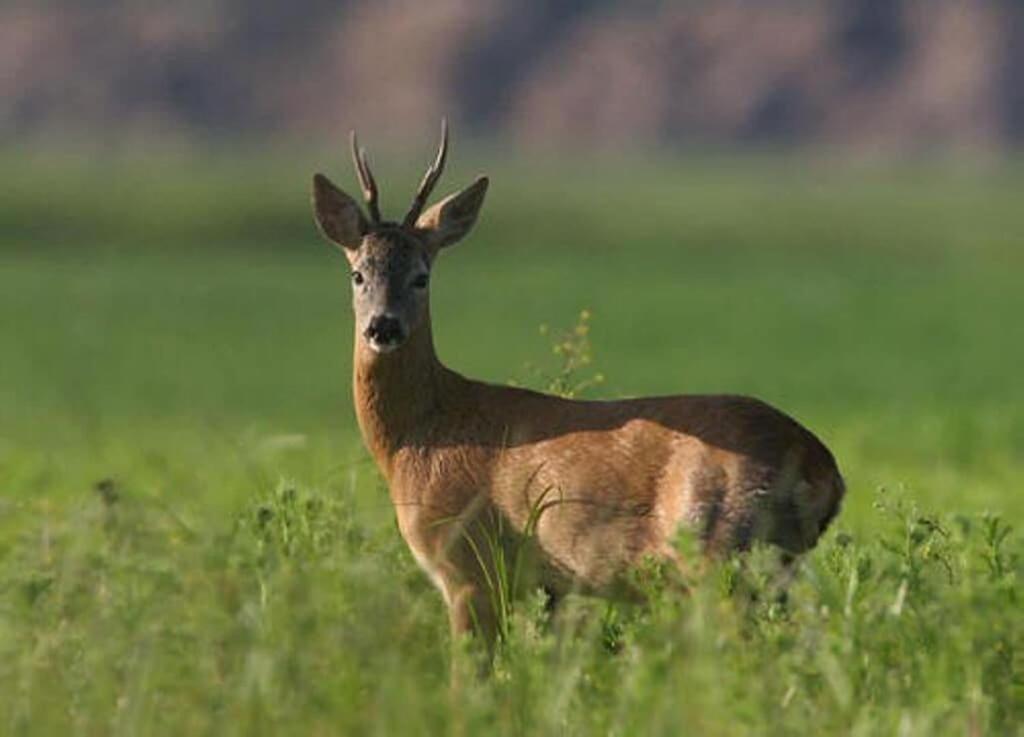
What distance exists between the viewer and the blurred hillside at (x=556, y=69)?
561 feet

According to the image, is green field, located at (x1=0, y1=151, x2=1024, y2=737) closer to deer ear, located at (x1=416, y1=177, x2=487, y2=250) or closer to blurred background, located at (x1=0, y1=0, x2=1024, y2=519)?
blurred background, located at (x1=0, y1=0, x2=1024, y2=519)

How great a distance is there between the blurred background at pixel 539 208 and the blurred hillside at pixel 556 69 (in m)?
0.20

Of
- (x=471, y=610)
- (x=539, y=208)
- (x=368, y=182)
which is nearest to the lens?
(x=471, y=610)

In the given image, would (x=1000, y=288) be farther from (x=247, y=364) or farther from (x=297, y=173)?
(x=297, y=173)

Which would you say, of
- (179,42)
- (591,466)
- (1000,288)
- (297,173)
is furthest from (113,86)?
(591,466)

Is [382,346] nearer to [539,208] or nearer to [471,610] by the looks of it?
[471,610]

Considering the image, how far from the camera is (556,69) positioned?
178 metres

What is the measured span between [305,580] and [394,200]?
9049 centimetres

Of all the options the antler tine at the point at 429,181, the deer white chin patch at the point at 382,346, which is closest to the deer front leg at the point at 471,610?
the deer white chin patch at the point at 382,346

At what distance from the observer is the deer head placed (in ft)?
29.7

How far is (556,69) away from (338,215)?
556 ft

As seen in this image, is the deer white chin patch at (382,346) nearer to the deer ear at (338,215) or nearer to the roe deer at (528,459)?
the roe deer at (528,459)

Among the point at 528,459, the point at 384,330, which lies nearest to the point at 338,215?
the point at 384,330

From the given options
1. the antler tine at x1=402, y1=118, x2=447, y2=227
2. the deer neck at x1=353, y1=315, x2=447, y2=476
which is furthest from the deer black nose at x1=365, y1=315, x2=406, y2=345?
the antler tine at x1=402, y1=118, x2=447, y2=227
